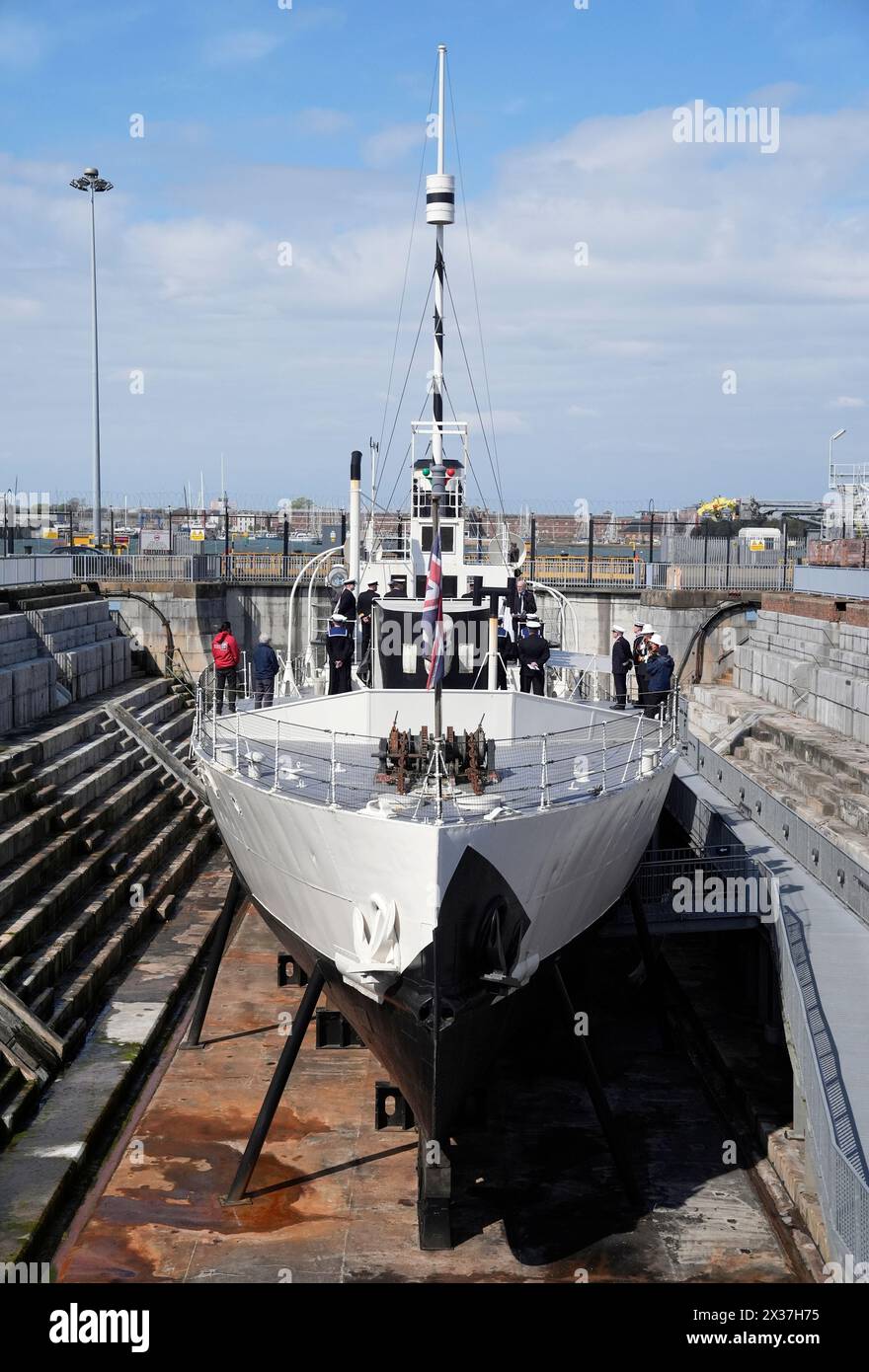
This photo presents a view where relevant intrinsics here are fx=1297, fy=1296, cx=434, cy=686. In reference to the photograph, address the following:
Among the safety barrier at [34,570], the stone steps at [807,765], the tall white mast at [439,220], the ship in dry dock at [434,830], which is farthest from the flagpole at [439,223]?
the safety barrier at [34,570]

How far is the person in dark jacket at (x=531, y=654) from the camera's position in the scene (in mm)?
18109

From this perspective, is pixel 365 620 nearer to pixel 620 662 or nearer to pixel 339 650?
pixel 339 650

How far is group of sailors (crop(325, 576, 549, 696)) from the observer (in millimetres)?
18219

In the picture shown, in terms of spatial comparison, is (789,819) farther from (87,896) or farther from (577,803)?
(87,896)

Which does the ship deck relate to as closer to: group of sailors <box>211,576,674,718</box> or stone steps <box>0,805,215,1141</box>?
group of sailors <box>211,576,674,718</box>

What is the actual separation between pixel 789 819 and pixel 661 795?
3228 millimetres

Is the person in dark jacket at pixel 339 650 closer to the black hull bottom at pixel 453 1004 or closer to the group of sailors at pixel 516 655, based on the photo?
the group of sailors at pixel 516 655

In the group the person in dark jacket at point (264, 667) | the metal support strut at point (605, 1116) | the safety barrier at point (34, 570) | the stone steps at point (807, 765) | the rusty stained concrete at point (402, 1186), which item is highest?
the safety barrier at point (34, 570)

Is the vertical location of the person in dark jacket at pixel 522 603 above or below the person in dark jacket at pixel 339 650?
above

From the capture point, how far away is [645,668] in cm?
1883

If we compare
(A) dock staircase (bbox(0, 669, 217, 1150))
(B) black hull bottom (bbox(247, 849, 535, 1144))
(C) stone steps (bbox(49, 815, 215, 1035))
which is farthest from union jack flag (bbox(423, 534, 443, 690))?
(C) stone steps (bbox(49, 815, 215, 1035))

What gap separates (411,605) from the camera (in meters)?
18.3

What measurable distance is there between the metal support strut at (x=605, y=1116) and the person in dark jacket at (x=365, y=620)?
6.73 meters

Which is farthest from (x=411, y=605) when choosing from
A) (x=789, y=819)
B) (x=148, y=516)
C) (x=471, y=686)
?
(x=148, y=516)
